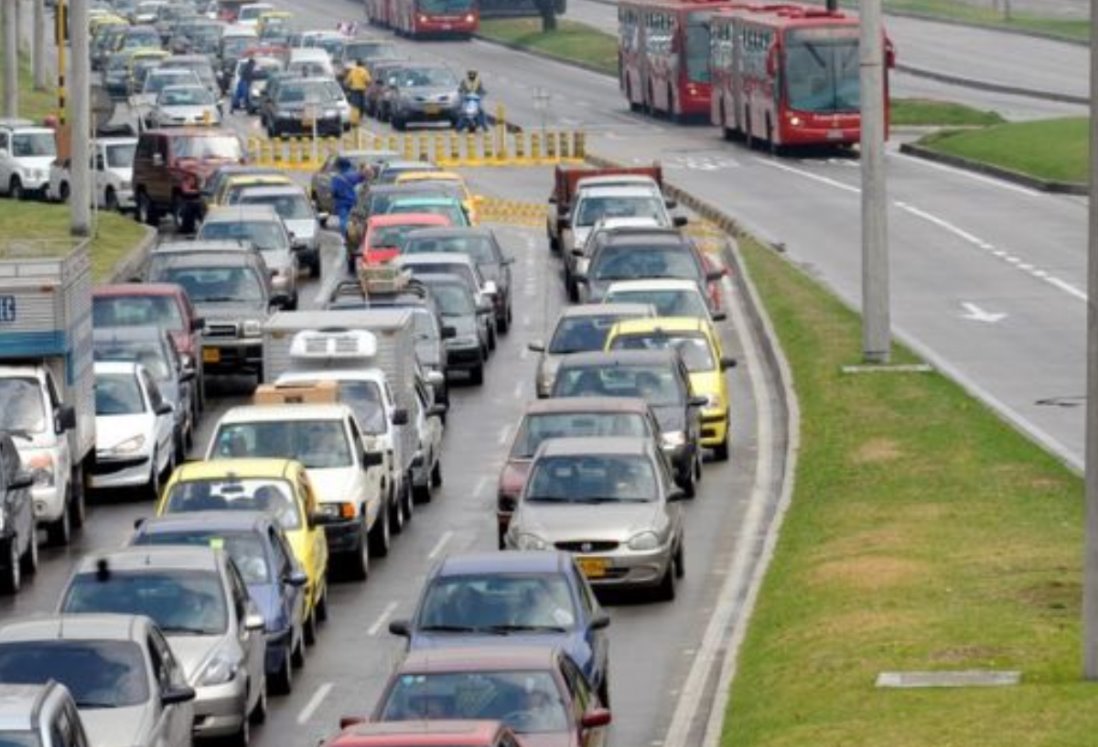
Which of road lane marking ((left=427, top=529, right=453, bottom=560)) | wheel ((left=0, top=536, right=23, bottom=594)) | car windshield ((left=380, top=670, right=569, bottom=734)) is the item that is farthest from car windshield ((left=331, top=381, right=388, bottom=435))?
car windshield ((left=380, top=670, right=569, bottom=734))

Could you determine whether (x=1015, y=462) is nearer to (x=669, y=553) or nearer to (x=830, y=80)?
(x=669, y=553)

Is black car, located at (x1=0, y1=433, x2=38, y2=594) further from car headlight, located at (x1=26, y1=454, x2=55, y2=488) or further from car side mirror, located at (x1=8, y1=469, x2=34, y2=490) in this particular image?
car headlight, located at (x1=26, y1=454, x2=55, y2=488)

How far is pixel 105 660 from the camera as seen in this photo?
22328 millimetres

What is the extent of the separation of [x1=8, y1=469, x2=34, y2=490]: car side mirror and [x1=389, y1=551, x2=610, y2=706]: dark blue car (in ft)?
25.6

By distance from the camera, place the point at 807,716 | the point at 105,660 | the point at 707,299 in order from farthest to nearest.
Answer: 1. the point at 707,299
2. the point at 807,716
3. the point at 105,660

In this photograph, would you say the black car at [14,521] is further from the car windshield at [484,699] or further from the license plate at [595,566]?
the car windshield at [484,699]

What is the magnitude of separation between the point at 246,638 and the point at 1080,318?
1142 inches

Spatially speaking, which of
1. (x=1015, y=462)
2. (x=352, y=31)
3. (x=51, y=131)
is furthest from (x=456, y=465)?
(x=352, y=31)

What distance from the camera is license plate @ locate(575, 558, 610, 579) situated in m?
31.4

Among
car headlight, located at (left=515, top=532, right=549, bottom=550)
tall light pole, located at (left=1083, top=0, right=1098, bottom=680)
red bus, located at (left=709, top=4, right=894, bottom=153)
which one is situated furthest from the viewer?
red bus, located at (left=709, top=4, right=894, bottom=153)

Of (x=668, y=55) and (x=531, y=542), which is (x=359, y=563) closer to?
(x=531, y=542)

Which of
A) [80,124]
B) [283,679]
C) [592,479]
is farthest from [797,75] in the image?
[283,679]

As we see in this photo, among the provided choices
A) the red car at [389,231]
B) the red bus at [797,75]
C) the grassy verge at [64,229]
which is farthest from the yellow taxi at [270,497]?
the red bus at [797,75]

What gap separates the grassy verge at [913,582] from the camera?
23.5 m
